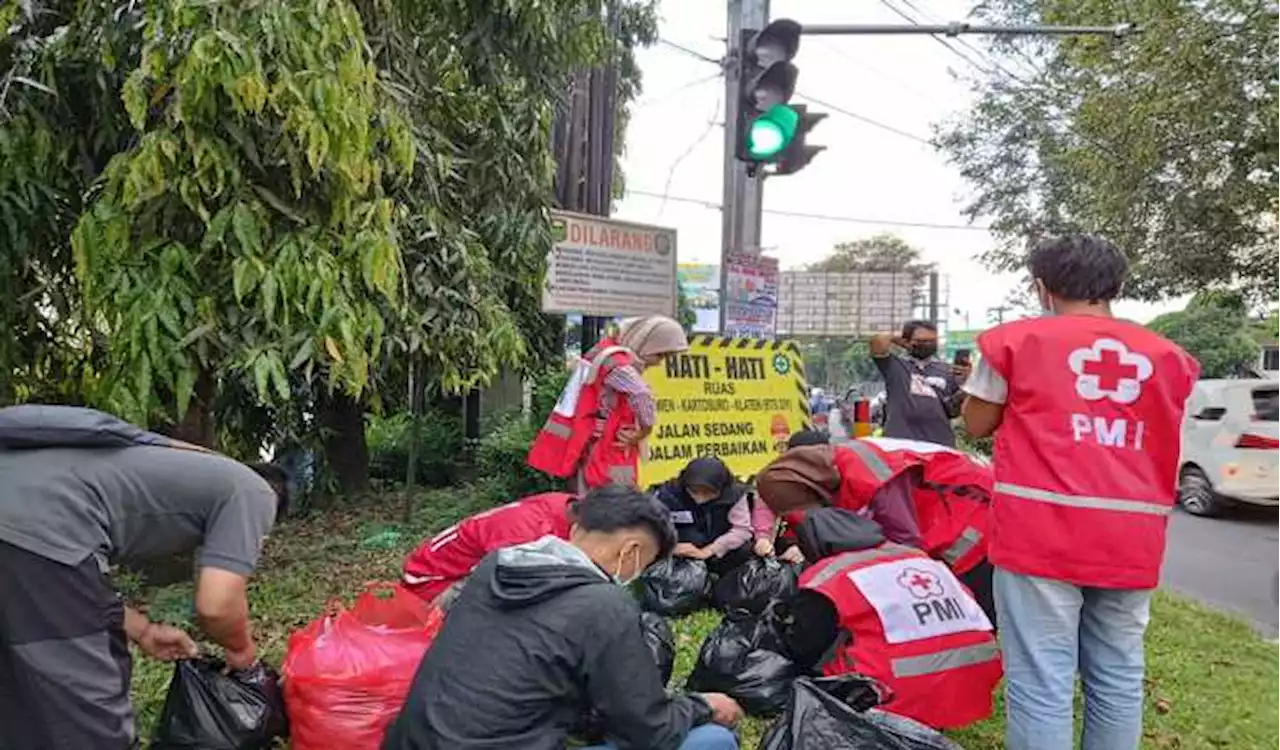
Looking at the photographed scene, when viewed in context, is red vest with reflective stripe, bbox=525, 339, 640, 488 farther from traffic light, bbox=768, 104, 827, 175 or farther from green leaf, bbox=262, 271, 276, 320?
green leaf, bbox=262, 271, 276, 320

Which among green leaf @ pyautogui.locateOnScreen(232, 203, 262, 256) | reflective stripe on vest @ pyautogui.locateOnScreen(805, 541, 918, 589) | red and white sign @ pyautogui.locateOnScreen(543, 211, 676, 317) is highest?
red and white sign @ pyautogui.locateOnScreen(543, 211, 676, 317)

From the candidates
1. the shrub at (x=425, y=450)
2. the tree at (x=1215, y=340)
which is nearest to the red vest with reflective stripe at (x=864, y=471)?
the shrub at (x=425, y=450)

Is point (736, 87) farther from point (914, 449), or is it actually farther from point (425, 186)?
point (914, 449)

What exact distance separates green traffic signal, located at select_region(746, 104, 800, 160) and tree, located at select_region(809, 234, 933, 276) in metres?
43.8

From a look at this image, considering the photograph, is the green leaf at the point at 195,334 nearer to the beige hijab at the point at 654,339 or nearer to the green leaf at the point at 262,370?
the green leaf at the point at 262,370

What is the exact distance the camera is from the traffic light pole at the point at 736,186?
6.41 metres

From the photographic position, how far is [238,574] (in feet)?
7.43

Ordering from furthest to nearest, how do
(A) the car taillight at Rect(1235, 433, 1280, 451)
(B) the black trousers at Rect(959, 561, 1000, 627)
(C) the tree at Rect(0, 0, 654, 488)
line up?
(A) the car taillight at Rect(1235, 433, 1280, 451), (B) the black trousers at Rect(959, 561, 1000, 627), (C) the tree at Rect(0, 0, 654, 488)

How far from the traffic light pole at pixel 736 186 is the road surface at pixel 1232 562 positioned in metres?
4.09

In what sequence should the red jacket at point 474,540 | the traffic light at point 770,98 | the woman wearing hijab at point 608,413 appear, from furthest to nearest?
1. the traffic light at point 770,98
2. the woman wearing hijab at point 608,413
3. the red jacket at point 474,540

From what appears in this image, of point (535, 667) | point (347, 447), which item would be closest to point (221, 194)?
point (535, 667)

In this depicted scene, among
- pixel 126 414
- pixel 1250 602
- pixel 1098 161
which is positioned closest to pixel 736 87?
pixel 126 414

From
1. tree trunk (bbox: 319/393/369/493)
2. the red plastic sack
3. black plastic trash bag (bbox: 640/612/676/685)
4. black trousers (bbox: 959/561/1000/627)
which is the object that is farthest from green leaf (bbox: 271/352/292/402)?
tree trunk (bbox: 319/393/369/493)

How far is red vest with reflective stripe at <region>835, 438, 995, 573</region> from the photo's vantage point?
12.9ft
